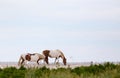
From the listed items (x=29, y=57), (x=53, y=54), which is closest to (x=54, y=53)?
(x=53, y=54)

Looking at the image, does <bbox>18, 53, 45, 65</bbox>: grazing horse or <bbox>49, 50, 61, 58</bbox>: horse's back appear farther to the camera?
<bbox>49, 50, 61, 58</bbox>: horse's back

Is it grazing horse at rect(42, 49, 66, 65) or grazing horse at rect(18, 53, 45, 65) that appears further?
grazing horse at rect(42, 49, 66, 65)

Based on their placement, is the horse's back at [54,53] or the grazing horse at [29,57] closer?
the grazing horse at [29,57]

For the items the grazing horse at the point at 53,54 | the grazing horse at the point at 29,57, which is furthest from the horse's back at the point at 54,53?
the grazing horse at the point at 29,57

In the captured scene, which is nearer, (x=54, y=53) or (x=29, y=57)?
(x=29, y=57)

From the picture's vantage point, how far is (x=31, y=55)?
3281cm

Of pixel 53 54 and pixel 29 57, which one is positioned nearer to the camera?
pixel 29 57

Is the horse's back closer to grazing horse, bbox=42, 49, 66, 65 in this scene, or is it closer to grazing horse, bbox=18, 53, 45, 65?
grazing horse, bbox=42, 49, 66, 65

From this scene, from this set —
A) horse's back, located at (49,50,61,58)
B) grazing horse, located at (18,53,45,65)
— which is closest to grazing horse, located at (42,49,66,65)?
horse's back, located at (49,50,61,58)

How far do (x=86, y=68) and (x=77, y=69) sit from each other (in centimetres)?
76

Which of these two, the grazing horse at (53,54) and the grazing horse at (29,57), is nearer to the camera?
the grazing horse at (29,57)

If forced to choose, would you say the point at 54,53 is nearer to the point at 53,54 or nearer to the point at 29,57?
the point at 53,54

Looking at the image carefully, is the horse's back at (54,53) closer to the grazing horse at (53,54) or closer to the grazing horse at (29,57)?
the grazing horse at (53,54)

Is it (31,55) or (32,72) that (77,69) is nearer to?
(32,72)
